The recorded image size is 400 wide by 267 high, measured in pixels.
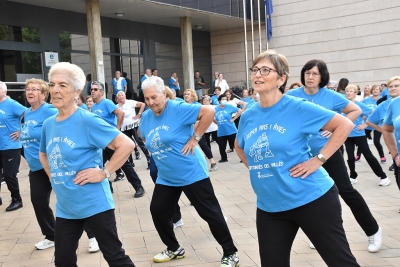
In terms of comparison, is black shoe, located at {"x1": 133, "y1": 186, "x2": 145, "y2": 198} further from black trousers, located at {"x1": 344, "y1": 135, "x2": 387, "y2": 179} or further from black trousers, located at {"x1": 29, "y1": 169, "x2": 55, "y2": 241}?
black trousers, located at {"x1": 344, "y1": 135, "x2": 387, "y2": 179}

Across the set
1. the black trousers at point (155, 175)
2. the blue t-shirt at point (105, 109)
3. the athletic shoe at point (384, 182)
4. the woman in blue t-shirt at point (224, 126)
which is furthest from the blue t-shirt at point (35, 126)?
the woman in blue t-shirt at point (224, 126)

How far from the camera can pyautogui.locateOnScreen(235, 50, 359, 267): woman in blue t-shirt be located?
2434mm

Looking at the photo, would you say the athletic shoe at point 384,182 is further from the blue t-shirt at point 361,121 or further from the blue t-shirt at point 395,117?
the blue t-shirt at point 395,117

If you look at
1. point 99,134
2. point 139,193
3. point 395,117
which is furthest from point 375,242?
point 139,193

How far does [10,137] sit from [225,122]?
5847 millimetres

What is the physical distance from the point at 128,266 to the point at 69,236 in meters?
0.45

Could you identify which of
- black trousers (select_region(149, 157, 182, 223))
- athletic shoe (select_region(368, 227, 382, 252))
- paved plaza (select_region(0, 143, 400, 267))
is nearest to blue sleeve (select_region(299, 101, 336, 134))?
paved plaza (select_region(0, 143, 400, 267))

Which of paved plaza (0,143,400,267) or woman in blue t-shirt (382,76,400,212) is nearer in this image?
woman in blue t-shirt (382,76,400,212)

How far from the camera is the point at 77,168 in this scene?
9.19 feet

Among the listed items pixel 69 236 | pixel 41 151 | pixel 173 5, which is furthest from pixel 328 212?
pixel 173 5

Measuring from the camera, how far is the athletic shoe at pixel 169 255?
4.09 m

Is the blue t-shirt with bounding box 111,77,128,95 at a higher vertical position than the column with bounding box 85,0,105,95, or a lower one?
lower

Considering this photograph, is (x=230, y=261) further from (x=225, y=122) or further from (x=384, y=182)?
(x=225, y=122)

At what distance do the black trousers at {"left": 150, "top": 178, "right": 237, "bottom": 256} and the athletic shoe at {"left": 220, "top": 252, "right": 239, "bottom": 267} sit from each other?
0.12 feet
